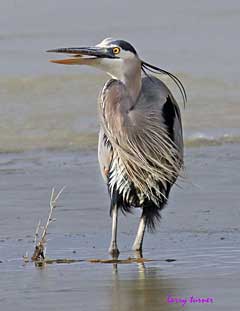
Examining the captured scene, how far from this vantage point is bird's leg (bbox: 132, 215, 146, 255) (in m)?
7.53

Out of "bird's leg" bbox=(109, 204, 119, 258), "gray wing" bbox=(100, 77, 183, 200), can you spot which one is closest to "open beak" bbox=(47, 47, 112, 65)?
"gray wing" bbox=(100, 77, 183, 200)

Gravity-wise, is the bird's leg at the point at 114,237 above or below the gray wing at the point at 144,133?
below

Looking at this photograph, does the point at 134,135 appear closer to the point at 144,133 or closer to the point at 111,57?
the point at 144,133

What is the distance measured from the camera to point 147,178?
7992mm

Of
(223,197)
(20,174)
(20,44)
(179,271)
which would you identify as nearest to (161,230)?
(223,197)

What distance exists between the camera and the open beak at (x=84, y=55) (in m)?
7.39

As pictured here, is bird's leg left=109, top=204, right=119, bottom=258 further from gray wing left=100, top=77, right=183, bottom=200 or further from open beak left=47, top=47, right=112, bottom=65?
open beak left=47, top=47, right=112, bottom=65

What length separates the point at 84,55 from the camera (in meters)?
7.52

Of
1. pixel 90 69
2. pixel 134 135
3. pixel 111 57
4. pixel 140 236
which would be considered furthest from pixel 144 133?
pixel 90 69

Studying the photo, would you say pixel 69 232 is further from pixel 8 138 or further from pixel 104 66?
pixel 8 138

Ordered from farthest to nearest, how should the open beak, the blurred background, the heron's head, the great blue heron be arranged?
the blurred background → the great blue heron → the heron's head → the open beak

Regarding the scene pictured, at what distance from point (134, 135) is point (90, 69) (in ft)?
28.9

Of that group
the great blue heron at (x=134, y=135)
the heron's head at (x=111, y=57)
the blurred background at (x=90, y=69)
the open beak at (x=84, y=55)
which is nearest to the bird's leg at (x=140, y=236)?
the great blue heron at (x=134, y=135)

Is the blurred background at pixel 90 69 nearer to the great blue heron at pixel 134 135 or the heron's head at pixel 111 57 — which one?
the great blue heron at pixel 134 135
